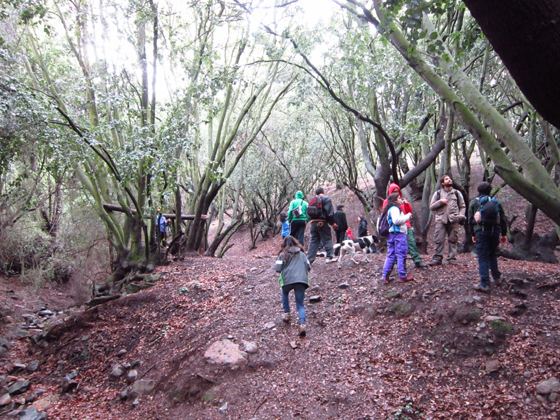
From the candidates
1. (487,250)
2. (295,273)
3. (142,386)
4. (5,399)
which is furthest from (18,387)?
(487,250)

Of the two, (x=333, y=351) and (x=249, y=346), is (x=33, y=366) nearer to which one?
(x=249, y=346)

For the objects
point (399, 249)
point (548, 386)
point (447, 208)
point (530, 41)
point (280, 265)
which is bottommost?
point (548, 386)

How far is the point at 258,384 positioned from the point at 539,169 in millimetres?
3788

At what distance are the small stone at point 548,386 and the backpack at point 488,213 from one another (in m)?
2.19

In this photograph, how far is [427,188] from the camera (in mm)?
10664

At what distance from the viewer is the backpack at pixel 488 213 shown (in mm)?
5035

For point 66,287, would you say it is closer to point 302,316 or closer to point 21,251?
point 21,251

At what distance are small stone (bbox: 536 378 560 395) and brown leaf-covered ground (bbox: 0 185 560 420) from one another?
74 millimetres

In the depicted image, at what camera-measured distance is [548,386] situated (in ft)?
11.0

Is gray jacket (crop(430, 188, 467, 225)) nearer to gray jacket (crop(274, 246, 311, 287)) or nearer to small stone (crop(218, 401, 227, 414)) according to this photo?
gray jacket (crop(274, 246, 311, 287))

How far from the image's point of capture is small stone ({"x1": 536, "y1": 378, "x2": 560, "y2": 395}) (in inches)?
130

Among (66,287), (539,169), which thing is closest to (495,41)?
(539,169)

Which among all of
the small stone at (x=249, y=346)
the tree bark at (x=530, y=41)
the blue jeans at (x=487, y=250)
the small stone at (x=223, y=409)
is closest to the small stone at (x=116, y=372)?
the small stone at (x=249, y=346)

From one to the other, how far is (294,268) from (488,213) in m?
Result: 2.85
